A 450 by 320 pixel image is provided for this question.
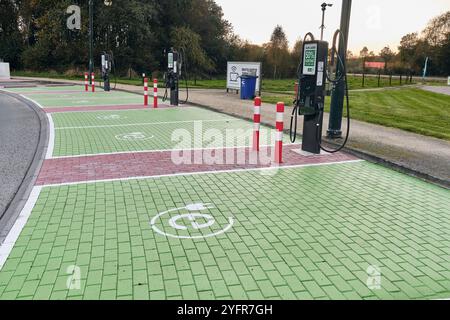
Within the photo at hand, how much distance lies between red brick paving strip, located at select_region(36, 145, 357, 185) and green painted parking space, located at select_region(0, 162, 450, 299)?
49 centimetres

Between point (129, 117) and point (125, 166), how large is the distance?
654cm

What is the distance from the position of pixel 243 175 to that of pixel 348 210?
2083 mm

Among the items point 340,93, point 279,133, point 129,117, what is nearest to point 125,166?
point 279,133

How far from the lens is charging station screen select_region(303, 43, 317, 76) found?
8067 mm

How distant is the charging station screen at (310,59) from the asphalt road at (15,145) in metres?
5.43

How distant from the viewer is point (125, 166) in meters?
7.58

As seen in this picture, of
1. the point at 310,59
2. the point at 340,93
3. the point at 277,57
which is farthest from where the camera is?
the point at 277,57

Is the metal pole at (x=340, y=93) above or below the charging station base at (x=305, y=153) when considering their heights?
above

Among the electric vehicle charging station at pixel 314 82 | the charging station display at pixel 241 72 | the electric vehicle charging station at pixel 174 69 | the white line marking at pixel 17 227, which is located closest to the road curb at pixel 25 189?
the white line marking at pixel 17 227

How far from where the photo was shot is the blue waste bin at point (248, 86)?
68.4ft

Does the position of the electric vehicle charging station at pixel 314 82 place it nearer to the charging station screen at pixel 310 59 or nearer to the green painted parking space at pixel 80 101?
the charging station screen at pixel 310 59

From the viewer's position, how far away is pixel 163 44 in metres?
54.2

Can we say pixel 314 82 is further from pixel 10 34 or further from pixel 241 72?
pixel 10 34
